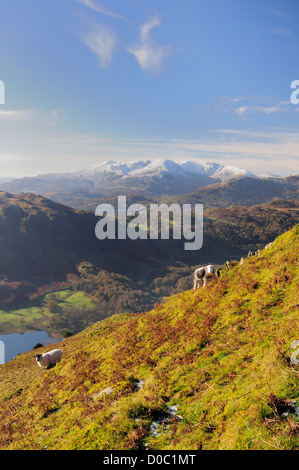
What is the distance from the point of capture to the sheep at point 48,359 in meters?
20.0

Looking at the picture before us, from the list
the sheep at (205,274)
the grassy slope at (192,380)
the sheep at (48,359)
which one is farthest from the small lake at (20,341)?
the sheep at (205,274)

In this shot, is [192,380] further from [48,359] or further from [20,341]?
[20,341]

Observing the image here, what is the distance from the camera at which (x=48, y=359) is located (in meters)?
20.4

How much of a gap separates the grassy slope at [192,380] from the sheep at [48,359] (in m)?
2.44

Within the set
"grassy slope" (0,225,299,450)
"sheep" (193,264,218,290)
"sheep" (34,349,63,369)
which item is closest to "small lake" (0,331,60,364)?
"sheep" (34,349,63,369)

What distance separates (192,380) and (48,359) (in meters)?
16.3

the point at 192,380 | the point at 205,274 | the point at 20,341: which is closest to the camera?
the point at 192,380

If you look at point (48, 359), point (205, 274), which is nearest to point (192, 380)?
point (205, 274)

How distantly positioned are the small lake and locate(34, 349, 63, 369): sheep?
147 meters

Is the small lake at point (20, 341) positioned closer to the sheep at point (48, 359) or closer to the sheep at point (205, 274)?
the sheep at point (48, 359)
